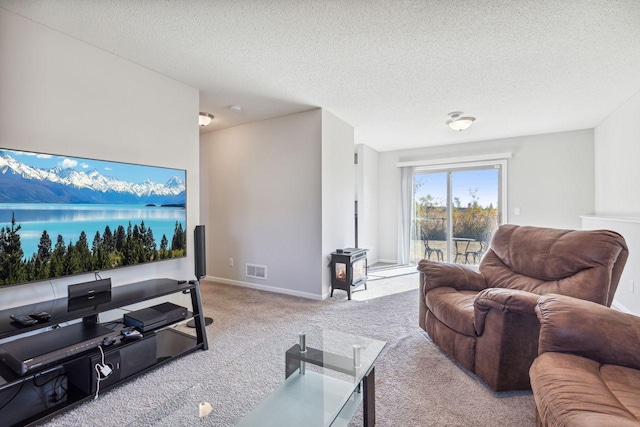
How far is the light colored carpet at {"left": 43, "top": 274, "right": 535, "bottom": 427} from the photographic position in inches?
62.1

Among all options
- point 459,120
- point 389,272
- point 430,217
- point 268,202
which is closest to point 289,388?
point 268,202

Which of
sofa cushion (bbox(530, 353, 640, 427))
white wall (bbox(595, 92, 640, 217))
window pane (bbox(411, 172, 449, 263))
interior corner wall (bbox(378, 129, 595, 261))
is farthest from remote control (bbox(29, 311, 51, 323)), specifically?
interior corner wall (bbox(378, 129, 595, 261))

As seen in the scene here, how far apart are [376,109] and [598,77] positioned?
219 cm

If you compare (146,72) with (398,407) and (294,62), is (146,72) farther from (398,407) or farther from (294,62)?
(398,407)

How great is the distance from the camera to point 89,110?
7.44 ft

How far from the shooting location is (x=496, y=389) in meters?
1.80

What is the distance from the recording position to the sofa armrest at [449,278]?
2533 mm

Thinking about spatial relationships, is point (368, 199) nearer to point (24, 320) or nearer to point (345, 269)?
point (345, 269)

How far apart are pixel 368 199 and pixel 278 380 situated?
4640 millimetres

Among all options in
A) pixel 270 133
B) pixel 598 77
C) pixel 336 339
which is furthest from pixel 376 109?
pixel 336 339

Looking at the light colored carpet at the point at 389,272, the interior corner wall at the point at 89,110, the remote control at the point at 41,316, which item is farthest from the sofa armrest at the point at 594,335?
the light colored carpet at the point at 389,272

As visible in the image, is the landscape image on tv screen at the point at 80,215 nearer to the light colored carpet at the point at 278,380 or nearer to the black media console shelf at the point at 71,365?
the black media console shelf at the point at 71,365

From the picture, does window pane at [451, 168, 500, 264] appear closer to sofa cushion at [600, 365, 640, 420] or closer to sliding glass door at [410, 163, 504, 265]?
sliding glass door at [410, 163, 504, 265]

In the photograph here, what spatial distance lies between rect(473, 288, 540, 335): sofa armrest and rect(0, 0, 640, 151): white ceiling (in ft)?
5.94
